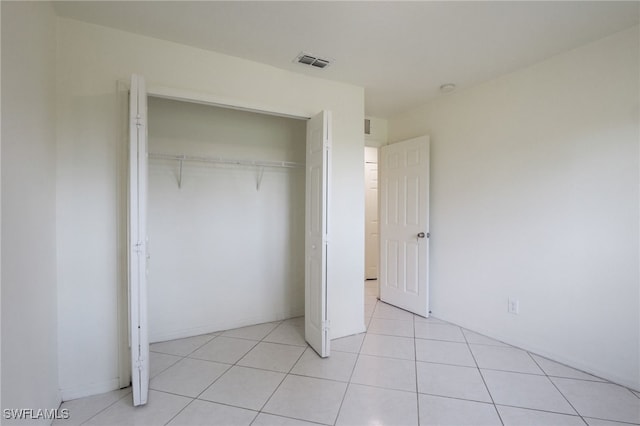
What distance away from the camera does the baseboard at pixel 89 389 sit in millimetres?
1906

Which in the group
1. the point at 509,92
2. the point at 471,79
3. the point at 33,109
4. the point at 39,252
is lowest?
the point at 39,252

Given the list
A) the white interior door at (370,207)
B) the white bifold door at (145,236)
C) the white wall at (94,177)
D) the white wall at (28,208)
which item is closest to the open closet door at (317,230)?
the white bifold door at (145,236)

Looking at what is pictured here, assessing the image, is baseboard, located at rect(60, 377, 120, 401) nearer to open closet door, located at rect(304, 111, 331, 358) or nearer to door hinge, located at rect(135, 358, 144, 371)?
door hinge, located at rect(135, 358, 144, 371)

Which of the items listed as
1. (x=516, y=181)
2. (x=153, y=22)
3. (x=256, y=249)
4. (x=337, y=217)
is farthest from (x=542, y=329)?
(x=153, y=22)

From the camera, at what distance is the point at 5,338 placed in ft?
3.91

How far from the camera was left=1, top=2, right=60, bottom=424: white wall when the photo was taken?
1242 mm

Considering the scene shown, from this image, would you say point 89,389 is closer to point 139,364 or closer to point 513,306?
point 139,364

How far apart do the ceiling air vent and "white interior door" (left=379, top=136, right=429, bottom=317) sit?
1494mm

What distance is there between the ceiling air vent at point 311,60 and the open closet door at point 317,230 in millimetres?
440

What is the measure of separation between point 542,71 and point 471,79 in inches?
21.6

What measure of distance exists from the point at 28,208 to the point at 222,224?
165cm

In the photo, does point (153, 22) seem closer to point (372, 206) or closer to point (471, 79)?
point (471, 79)

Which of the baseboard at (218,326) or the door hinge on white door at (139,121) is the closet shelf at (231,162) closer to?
the door hinge on white door at (139,121)

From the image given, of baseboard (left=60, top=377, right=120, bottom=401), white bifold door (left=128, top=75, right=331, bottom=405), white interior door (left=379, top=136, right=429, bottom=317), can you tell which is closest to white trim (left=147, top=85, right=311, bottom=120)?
white bifold door (left=128, top=75, right=331, bottom=405)
